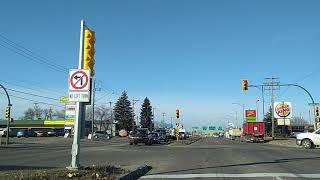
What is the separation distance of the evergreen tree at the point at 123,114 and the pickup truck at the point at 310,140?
116357 mm

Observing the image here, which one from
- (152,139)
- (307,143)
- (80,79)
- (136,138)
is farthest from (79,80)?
(152,139)

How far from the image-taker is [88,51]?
52.4ft

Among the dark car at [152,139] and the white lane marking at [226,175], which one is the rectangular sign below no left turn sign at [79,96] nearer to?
the white lane marking at [226,175]

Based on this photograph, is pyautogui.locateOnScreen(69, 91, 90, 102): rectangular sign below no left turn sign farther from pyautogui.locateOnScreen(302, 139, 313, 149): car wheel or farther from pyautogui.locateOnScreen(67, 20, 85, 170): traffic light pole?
pyautogui.locateOnScreen(302, 139, 313, 149): car wheel

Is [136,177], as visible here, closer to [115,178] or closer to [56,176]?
[115,178]

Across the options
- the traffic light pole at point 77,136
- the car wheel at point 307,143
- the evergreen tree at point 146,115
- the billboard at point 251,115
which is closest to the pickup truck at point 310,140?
the car wheel at point 307,143

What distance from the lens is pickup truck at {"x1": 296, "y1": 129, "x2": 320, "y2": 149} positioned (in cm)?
4097

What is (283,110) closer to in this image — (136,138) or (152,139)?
(152,139)

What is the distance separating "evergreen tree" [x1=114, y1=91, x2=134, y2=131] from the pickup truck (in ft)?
382

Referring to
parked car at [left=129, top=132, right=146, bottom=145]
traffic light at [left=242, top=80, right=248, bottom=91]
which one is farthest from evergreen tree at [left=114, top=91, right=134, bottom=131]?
traffic light at [left=242, top=80, right=248, bottom=91]

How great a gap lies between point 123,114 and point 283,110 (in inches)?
2700

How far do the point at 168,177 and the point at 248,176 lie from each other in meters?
2.58

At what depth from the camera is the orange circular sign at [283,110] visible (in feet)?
324

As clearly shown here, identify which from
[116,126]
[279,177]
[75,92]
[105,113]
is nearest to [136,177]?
[75,92]
